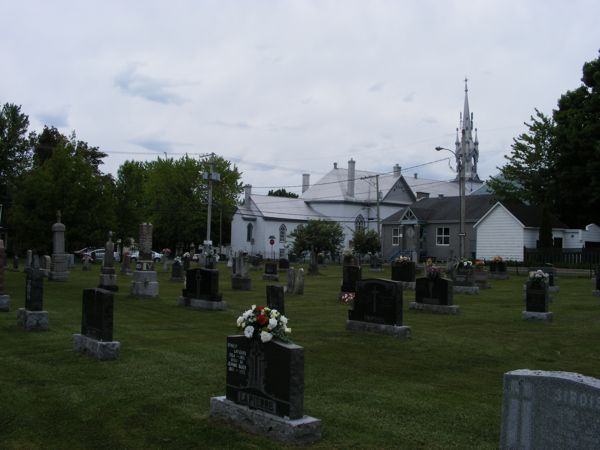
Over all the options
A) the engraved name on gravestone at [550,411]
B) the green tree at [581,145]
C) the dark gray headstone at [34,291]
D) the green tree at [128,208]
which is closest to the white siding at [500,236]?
the green tree at [581,145]

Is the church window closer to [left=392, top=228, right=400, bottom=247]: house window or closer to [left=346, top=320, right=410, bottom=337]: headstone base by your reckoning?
[left=392, top=228, right=400, bottom=247]: house window

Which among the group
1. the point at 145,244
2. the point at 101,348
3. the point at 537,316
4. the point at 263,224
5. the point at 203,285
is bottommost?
the point at 101,348

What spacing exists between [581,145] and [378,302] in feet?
100

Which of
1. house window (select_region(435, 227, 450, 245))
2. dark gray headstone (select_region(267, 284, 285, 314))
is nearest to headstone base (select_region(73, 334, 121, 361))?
dark gray headstone (select_region(267, 284, 285, 314))

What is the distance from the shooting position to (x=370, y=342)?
12.6 m

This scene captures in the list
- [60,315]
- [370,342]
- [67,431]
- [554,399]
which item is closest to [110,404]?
[67,431]

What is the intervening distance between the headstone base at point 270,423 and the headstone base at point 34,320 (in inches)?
296

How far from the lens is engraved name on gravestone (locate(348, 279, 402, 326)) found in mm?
13341

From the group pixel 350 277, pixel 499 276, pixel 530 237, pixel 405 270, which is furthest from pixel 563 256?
pixel 350 277

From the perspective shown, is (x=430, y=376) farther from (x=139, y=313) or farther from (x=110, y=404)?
(x=139, y=313)

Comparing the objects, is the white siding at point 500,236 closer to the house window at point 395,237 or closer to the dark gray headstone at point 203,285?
the house window at point 395,237

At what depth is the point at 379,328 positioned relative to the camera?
13.4 meters

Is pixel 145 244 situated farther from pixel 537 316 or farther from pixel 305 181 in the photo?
pixel 305 181

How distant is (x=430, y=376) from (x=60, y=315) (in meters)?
9.83
